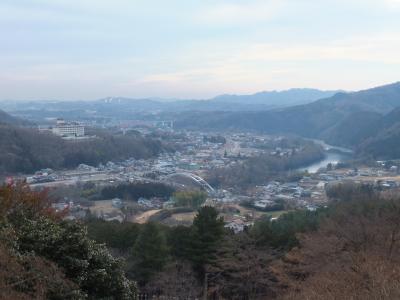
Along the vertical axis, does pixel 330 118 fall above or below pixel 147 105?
below

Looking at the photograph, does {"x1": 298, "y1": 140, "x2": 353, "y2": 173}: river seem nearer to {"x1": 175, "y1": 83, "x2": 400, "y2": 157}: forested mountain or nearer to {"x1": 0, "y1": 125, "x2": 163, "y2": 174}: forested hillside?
{"x1": 175, "y1": 83, "x2": 400, "y2": 157}: forested mountain

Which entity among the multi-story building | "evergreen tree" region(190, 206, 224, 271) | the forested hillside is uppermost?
"evergreen tree" region(190, 206, 224, 271)

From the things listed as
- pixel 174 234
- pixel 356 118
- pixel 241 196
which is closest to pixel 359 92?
pixel 356 118

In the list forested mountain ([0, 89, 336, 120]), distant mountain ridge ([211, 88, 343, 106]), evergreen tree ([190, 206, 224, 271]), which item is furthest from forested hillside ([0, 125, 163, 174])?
distant mountain ridge ([211, 88, 343, 106])

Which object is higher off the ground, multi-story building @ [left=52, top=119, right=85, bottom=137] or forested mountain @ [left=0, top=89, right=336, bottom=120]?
forested mountain @ [left=0, top=89, right=336, bottom=120]

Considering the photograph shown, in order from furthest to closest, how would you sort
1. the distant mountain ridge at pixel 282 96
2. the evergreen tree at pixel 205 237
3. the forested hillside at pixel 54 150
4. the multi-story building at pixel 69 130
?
the distant mountain ridge at pixel 282 96 → the multi-story building at pixel 69 130 → the forested hillside at pixel 54 150 → the evergreen tree at pixel 205 237

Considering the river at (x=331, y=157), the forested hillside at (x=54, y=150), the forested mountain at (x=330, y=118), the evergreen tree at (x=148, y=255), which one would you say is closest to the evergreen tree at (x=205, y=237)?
the evergreen tree at (x=148, y=255)

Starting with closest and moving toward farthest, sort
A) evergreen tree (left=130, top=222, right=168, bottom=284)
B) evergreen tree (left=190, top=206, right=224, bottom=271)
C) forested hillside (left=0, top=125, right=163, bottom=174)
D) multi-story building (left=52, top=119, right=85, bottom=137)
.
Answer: evergreen tree (left=130, top=222, right=168, bottom=284)
evergreen tree (left=190, top=206, right=224, bottom=271)
forested hillside (left=0, top=125, right=163, bottom=174)
multi-story building (left=52, top=119, right=85, bottom=137)

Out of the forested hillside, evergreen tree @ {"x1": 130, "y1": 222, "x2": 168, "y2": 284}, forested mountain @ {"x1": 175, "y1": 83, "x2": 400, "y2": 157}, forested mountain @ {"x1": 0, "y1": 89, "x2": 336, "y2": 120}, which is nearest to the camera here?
evergreen tree @ {"x1": 130, "y1": 222, "x2": 168, "y2": 284}

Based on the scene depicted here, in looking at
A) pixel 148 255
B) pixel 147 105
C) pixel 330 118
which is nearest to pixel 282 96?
pixel 147 105

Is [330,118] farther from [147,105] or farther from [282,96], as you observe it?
[282,96]

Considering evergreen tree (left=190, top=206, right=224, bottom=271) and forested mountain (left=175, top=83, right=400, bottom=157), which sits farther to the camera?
forested mountain (left=175, top=83, right=400, bottom=157)

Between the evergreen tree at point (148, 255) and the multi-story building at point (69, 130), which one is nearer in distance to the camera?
the evergreen tree at point (148, 255)

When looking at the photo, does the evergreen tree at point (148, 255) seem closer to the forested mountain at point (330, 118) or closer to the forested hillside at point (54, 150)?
the forested hillside at point (54, 150)
